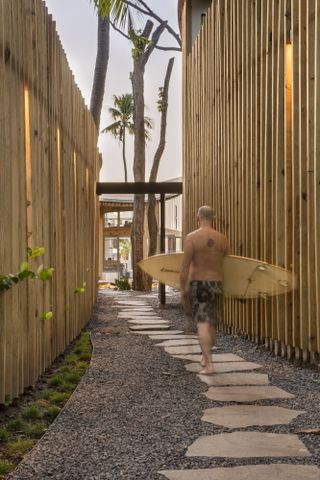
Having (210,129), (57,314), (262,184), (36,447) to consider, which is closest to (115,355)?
(57,314)

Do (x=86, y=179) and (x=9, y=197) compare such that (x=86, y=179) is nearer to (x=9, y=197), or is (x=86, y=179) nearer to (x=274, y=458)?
(x=9, y=197)

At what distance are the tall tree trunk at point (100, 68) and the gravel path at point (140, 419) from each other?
1026 cm

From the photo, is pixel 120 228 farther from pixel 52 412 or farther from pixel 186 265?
pixel 52 412

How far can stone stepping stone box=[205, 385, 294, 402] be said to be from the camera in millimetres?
4848

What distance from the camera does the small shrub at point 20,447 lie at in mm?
3682

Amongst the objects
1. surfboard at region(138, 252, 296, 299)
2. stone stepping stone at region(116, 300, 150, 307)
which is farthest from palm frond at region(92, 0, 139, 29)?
surfboard at region(138, 252, 296, 299)

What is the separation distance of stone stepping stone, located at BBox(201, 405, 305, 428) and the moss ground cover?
1.03 m

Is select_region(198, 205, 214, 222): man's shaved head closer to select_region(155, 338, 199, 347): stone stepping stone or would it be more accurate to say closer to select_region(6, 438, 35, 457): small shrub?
select_region(155, 338, 199, 347): stone stepping stone

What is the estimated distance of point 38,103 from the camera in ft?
18.7

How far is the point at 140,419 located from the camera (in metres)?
4.29

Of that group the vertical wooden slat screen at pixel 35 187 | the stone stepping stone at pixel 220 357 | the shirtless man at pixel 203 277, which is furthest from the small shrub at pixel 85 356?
the shirtless man at pixel 203 277

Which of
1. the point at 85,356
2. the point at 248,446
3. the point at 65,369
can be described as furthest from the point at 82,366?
the point at 248,446

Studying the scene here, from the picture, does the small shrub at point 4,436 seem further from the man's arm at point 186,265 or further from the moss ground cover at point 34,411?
the man's arm at point 186,265

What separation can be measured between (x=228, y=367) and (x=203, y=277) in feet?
2.73
